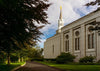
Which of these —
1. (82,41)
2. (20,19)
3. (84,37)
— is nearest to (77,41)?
(82,41)

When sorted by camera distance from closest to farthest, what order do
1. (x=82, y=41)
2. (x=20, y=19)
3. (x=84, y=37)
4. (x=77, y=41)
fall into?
1. (x=20, y=19)
2. (x=84, y=37)
3. (x=82, y=41)
4. (x=77, y=41)

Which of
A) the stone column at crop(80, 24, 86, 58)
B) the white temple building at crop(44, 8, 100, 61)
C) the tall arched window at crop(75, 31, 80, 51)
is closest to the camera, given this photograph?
the white temple building at crop(44, 8, 100, 61)

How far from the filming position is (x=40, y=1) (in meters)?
8.43

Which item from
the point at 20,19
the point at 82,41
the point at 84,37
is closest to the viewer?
the point at 20,19

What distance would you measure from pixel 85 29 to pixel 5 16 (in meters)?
33.1

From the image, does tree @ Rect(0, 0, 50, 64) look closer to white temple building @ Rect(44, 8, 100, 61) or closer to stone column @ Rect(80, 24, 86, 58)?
white temple building @ Rect(44, 8, 100, 61)

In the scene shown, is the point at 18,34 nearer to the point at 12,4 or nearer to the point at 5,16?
the point at 5,16

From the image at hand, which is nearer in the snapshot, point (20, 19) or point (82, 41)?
point (20, 19)

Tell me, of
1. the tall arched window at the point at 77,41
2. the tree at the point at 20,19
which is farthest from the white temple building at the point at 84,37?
the tree at the point at 20,19

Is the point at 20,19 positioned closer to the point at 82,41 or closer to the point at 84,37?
the point at 84,37

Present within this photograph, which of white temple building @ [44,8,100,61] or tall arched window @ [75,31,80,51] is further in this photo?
tall arched window @ [75,31,80,51]

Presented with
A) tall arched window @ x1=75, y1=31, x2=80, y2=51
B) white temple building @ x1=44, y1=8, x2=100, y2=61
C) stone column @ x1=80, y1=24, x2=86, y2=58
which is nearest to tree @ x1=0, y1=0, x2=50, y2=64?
white temple building @ x1=44, y1=8, x2=100, y2=61

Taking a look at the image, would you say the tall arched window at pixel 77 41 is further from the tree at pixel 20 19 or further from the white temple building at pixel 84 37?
the tree at pixel 20 19

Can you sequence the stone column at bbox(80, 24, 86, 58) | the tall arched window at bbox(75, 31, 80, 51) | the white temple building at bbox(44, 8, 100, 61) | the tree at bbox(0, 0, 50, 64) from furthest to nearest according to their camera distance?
1. the tall arched window at bbox(75, 31, 80, 51)
2. the stone column at bbox(80, 24, 86, 58)
3. the white temple building at bbox(44, 8, 100, 61)
4. the tree at bbox(0, 0, 50, 64)
